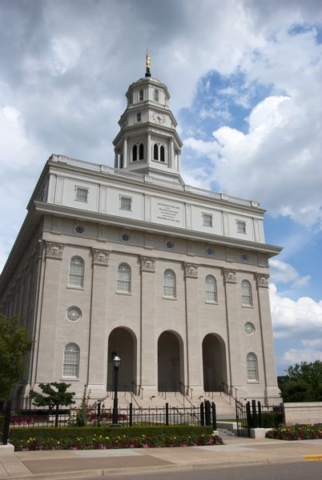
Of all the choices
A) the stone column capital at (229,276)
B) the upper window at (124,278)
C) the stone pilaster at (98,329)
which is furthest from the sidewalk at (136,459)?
the stone column capital at (229,276)

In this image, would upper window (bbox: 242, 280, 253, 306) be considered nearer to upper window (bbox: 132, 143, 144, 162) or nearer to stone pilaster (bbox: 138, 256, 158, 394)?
stone pilaster (bbox: 138, 256, 158, 394)

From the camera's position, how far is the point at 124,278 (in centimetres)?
3678

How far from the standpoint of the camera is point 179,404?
110 feet

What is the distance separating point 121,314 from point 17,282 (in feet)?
48.2

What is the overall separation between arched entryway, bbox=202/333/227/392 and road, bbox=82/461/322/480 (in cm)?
2568

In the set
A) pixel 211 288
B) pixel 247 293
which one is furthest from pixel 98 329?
pixel 247 293

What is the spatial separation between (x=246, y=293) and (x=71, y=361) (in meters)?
17.7

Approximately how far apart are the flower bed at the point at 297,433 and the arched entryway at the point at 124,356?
16177 mm

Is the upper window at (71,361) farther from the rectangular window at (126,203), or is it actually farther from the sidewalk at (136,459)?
the sidewalk at (136,459)

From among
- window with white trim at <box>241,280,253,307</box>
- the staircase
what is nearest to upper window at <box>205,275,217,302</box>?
window with white trim at <box>241,280,253,307</box>

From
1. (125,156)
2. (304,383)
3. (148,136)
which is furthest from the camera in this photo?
(148,136)

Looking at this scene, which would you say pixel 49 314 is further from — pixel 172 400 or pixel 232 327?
pixel 232 327

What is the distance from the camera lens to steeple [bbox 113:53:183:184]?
158 ft

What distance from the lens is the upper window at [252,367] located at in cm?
3922
